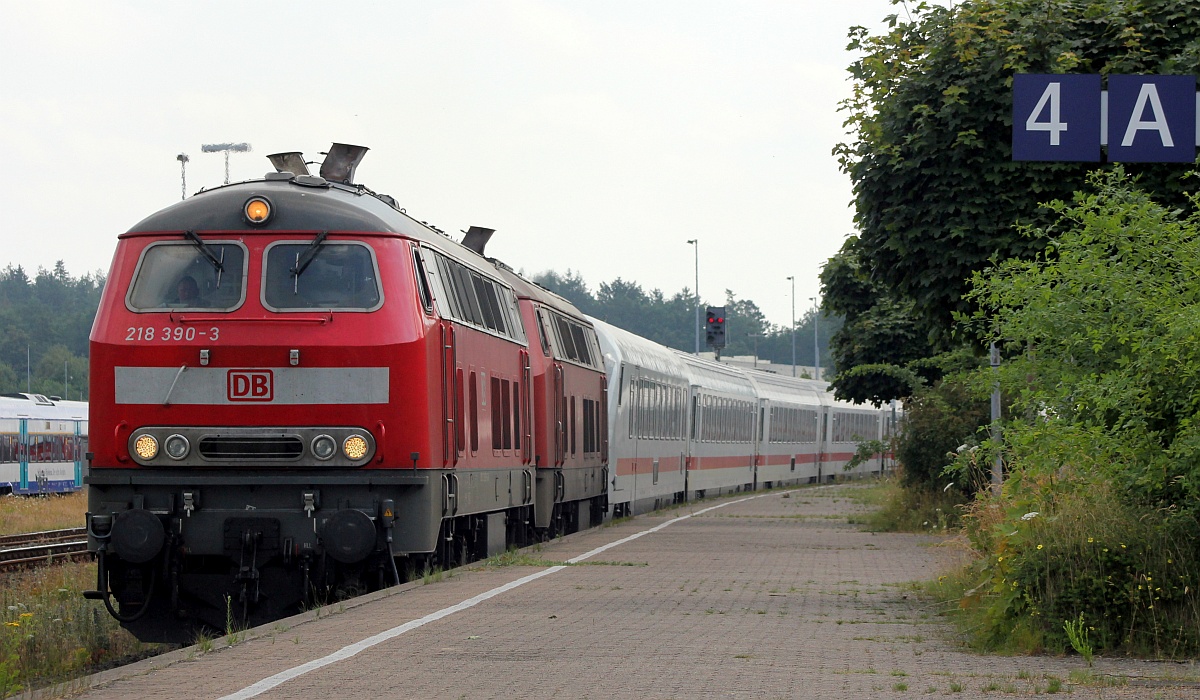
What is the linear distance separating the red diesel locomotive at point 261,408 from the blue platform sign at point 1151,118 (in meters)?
5.66

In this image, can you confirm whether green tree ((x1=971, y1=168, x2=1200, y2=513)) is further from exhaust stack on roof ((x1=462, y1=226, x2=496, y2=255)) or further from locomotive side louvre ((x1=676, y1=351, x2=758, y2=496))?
locomotive side louvre ((x1=676, y1=351, x2=758, y2=496))

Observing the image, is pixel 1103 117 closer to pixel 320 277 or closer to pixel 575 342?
pixel 320 277

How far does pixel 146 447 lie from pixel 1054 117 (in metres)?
7.49

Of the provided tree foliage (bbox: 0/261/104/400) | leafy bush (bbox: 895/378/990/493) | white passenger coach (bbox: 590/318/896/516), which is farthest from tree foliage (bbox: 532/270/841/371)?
leafy bush (bbox: 895/378/990/493)

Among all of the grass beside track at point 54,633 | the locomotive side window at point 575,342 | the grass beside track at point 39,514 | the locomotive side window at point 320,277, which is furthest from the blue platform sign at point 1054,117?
the grass beside track at point 39,514

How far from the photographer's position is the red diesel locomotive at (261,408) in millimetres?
12656

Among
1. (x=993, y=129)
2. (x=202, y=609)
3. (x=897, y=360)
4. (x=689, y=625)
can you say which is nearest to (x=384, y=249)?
(x=202, y=609)

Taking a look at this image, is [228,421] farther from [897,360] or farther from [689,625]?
[897,360]

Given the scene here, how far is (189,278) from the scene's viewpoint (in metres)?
13.2

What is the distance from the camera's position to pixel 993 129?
1574 cm

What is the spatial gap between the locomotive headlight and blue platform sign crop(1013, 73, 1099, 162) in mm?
5953

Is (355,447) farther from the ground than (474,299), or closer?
closer

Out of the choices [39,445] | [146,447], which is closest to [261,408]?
[146,447]

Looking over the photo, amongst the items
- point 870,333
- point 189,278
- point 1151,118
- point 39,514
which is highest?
point 1151,118
